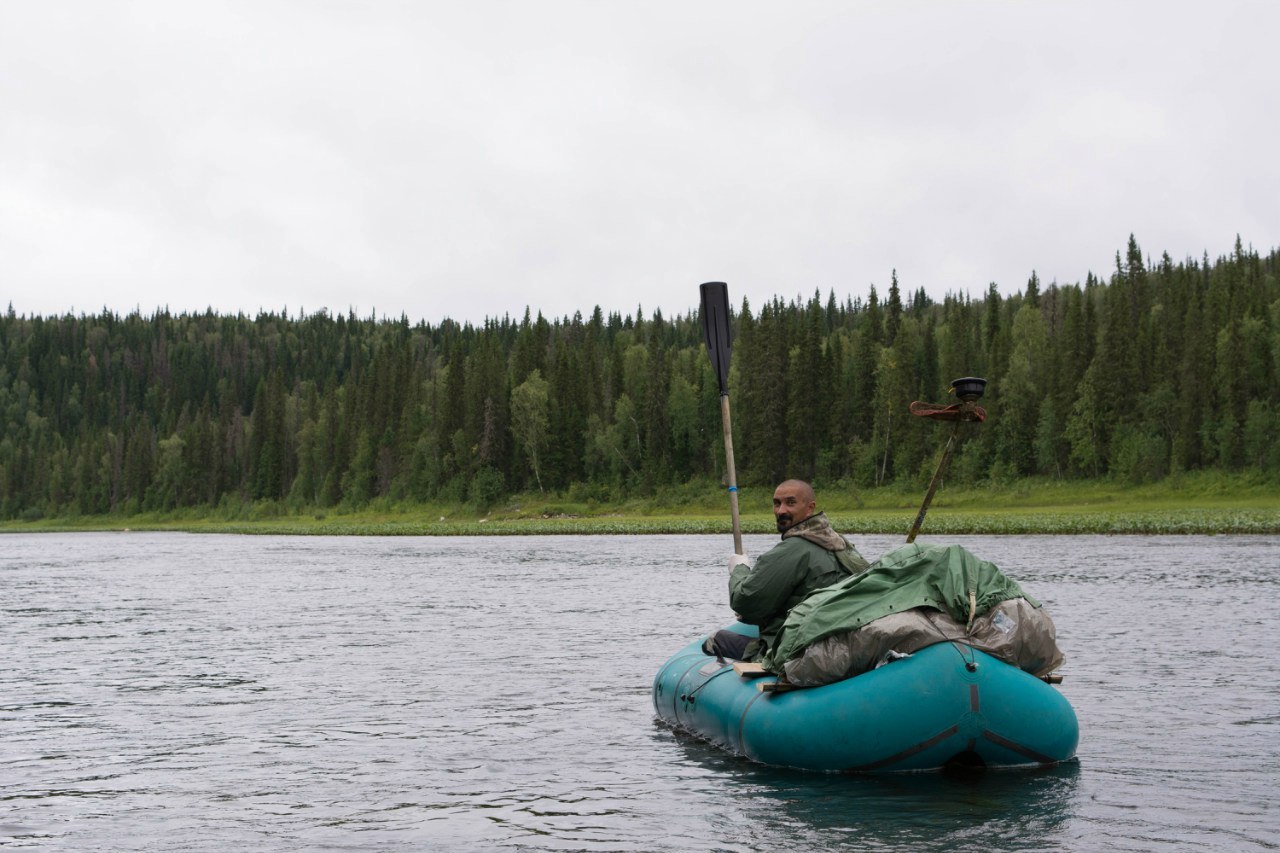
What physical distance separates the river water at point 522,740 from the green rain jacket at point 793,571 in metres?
1.56

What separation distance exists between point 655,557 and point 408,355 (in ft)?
379

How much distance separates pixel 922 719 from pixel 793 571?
6.95 feet

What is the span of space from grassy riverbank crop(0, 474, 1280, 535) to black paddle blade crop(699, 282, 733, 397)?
47.3 metres

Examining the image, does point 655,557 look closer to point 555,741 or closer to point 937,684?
point 555,741

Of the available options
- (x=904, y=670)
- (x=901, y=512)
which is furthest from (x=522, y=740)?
(x=901, y=512)

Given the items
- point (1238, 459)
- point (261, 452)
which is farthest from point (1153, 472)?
point (261, 452)

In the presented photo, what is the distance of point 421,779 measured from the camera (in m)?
12.8

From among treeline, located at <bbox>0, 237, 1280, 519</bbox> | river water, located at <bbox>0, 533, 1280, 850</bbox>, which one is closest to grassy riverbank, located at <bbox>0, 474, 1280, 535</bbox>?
treeline, located at <bbox>0, 237, 1280, 519</bbox>

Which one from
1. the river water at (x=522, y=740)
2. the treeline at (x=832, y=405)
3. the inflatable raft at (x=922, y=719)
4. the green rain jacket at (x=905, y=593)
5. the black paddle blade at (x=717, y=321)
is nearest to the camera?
the river water at (x=522, y=740)

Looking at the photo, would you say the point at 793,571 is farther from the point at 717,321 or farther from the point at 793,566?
the point at 717,321

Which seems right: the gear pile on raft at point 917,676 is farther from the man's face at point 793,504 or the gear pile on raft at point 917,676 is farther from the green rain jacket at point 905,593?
the man's face at point 793,504

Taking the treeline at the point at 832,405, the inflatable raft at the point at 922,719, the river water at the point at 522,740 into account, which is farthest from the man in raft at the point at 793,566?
the treeline at the point at 832,405

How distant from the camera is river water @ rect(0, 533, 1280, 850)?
10.6 m

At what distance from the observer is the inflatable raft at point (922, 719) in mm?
11438
